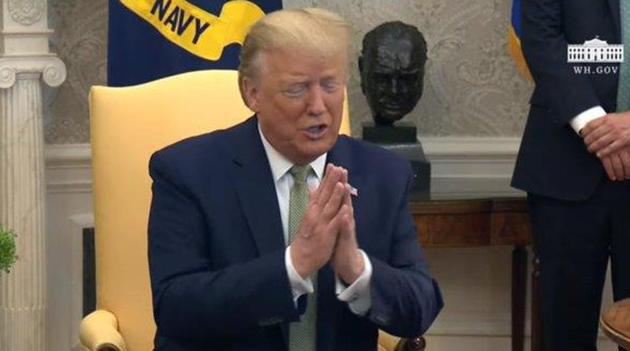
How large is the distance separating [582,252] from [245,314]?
180cm

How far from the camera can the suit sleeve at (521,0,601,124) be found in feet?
12.0

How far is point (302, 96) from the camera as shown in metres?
2.26

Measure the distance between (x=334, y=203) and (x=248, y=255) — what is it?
9.9 inches

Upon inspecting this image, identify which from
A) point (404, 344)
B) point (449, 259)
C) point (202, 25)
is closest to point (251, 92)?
point (404, 344)

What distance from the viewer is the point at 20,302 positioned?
443 cm

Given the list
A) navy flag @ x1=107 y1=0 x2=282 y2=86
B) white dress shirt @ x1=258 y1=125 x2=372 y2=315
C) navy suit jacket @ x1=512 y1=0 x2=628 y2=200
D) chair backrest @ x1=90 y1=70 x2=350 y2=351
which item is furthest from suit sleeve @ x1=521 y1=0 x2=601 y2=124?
white dress shirt @ x1=258 y1=125 x2=372 y2=315

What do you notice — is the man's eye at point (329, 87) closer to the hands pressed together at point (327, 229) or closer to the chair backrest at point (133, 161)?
the hands pressed together at point (327, 229)

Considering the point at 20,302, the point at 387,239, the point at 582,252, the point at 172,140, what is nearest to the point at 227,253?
the point at 387,239

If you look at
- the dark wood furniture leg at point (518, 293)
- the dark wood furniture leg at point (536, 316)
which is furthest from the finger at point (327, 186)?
the dark wood furniture leg at point (518, 293)

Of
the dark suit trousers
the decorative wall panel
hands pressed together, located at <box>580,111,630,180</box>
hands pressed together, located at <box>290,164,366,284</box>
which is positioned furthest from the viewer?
the decorative wall panel

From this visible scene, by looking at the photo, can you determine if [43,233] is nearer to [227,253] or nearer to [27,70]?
[27,70]

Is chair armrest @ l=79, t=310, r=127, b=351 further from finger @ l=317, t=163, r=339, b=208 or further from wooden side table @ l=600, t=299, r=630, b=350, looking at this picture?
wooden side table @ l=600, t=299, r=630, b=350

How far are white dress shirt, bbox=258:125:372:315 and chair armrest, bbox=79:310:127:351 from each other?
0.66 metres

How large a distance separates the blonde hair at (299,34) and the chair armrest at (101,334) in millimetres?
846
